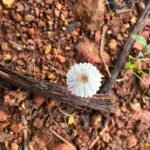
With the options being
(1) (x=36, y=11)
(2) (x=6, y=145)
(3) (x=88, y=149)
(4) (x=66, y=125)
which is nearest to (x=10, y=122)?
(2) (x=6, y=145)

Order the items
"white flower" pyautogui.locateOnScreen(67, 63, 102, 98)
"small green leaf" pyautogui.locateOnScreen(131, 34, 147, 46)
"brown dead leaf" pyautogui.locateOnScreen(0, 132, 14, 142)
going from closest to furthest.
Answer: "white flower" pyautogui.locateOnScreen(67, 63, 102, 98)
"brown dead leaf" pyautogui.locateOnScreen(0, 132, 14, 142)
"small green leaf" pyautogui.locateOnScreen(131, 34, 147, 46)

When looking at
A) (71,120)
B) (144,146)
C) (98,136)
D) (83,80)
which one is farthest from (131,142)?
(83,80)

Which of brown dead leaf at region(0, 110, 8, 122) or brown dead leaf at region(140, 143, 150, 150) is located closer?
brown dead leaf at region(0, 110, 8, 122)

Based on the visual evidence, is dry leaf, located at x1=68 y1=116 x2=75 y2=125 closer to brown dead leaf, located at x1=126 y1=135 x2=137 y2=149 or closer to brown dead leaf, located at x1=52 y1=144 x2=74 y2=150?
brown dead leaf, located at x1=52 y1=144 x2=74 y2=150

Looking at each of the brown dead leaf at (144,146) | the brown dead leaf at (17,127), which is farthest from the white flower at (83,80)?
the brown dead leaf at (144,146)

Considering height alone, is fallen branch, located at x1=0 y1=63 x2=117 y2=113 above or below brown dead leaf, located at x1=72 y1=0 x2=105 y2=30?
below

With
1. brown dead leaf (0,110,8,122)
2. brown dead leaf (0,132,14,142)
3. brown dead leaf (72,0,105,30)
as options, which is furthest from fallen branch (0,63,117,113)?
brown dead leaf (72,0,105,30)

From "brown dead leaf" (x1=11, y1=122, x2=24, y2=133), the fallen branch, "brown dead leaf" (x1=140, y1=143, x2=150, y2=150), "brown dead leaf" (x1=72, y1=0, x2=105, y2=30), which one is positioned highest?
"brown dead leaf" (x1=72, y1=0, x2=105, y2=30)
